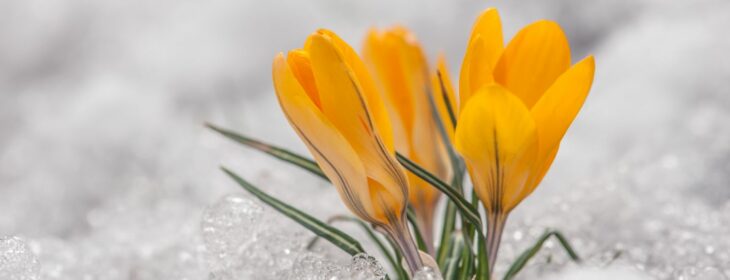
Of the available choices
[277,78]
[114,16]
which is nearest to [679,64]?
[277,78]

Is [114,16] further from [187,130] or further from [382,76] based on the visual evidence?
[382,76]

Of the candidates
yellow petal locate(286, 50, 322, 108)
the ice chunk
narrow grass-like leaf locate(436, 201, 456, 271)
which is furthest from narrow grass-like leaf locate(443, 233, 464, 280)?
the ice chunk

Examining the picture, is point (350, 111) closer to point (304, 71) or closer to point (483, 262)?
point (304, 71)

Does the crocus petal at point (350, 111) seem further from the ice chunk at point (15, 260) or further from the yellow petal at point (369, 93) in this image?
the ice chunk at point (15, 260)

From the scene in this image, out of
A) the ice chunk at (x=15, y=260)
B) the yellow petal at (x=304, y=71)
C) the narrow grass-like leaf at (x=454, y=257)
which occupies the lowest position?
the ice chunk at (x=15, y=260)

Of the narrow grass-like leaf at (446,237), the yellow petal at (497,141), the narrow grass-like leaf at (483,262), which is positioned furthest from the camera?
the narrow grass-like leaf at (446,237)

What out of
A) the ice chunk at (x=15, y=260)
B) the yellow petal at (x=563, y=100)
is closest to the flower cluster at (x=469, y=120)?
the yellow petal at (x=563, y=100)
